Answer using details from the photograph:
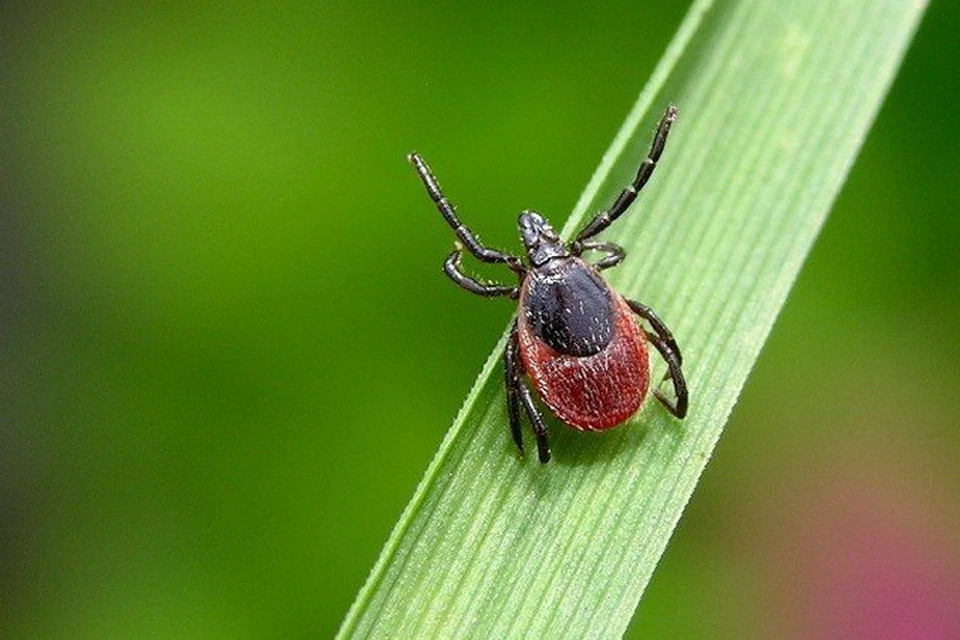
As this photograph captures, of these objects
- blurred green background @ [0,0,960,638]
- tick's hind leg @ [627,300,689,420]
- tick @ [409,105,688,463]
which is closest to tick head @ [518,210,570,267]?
tick @ [409,105,688,463]

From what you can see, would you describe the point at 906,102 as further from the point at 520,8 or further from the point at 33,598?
the point at 33,598

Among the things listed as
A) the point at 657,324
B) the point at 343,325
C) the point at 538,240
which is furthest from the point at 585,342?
the point at 343,325

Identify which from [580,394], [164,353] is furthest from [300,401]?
[580,394]

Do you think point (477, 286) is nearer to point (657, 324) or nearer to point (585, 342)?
point (585, 342)

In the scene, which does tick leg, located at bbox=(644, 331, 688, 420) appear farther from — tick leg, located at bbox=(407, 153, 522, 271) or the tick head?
tick leg, located at bbox=(407, 153, 522, 271)

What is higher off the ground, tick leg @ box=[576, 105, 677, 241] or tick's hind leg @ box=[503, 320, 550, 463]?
tick leg @ box=[576, 105, 677, 241]

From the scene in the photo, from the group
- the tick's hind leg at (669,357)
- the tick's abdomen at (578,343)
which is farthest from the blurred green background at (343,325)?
the tick's hind leg at (669,357)

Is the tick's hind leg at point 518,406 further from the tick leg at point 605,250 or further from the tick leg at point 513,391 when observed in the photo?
the tick leg at point 605,250
